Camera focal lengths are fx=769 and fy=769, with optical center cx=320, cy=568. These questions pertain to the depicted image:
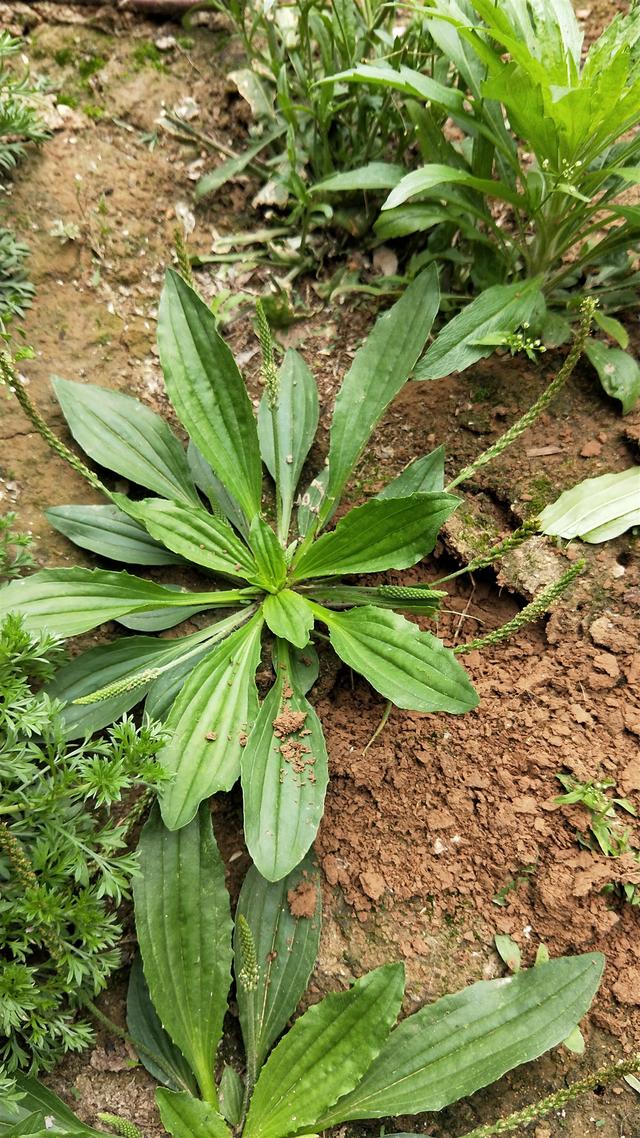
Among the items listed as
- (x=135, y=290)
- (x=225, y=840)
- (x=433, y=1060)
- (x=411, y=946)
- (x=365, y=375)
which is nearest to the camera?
(x=433, y=1060)

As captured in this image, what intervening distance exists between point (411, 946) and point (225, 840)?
0.55 metres

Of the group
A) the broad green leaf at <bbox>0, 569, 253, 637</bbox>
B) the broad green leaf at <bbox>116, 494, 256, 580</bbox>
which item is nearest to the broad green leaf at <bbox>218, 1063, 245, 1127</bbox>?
the broad green leaf at <bbox>0, 569, 253, 637</bbox>

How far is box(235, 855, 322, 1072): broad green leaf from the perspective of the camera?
183 centimetres

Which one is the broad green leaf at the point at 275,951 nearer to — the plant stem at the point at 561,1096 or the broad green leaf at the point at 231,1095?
the broad green leaf at the point at 231,1095

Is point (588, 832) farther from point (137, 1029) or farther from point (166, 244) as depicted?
point (166, 244)

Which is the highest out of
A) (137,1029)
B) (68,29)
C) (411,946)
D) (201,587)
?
(68,29)

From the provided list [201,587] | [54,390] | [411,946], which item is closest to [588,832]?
[411,946]

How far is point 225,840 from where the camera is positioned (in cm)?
206

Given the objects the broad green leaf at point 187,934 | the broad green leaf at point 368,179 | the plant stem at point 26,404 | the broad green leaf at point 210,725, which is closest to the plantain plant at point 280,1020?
the broad green leaf at point 187,934

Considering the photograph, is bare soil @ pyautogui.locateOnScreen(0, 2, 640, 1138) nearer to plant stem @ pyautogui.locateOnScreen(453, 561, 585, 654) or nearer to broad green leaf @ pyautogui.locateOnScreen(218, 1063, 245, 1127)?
broad green leaf @ pyautogui.locateOnScreen(218, 1063, 245, 1127)

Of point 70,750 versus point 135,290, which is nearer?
point 70,750

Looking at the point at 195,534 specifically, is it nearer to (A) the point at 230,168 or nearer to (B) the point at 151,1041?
(B) the point at 151,1041

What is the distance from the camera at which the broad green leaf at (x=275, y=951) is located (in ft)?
6.02

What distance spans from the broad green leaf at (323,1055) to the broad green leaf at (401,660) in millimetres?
611
